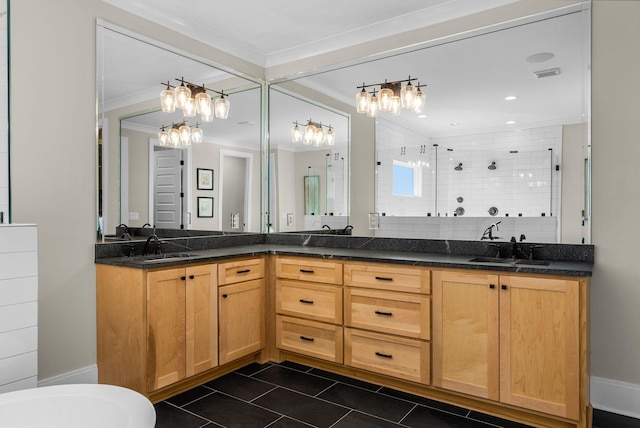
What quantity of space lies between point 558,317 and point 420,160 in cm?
143

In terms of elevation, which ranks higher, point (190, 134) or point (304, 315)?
point (190, 134)

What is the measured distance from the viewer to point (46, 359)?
8.31ft

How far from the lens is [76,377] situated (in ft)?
8.68

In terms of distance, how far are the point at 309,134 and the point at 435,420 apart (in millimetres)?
2475

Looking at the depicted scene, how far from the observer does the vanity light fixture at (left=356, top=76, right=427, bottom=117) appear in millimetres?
3273

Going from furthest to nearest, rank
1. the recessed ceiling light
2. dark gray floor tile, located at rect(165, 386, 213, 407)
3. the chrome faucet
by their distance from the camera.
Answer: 1. the chrome faucet
2. the recessed ceiling light
3. dark gray floor tile, located at rect(165, 386, 213, 407)

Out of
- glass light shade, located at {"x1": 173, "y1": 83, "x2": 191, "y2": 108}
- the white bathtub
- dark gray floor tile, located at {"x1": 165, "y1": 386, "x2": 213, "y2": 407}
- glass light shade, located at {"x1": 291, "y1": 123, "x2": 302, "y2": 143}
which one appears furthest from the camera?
glass light shade, located at {"x1": 291, "y1": 123, "x2": 302, "y2": 143}

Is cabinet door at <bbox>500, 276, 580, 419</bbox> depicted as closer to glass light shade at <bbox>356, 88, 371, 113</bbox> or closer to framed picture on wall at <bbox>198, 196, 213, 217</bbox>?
glass light shade at <bbox>356, 88, 371, 113</bbox>

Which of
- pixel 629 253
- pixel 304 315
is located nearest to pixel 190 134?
pixel 304 315

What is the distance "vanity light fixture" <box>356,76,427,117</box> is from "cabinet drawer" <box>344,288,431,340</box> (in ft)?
4.60

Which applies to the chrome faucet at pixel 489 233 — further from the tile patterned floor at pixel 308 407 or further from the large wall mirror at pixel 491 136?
the tile patterned floor at pixel 308 407

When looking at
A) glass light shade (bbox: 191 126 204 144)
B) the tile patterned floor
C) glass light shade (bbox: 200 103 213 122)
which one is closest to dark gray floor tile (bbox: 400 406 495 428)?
the tile patterned floor

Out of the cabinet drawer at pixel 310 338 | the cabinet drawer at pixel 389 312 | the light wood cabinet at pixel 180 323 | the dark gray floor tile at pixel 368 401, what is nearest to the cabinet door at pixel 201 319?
the light wood cabinet at pixel 180 323

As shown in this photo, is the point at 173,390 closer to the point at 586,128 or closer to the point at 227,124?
the point at 227,124
